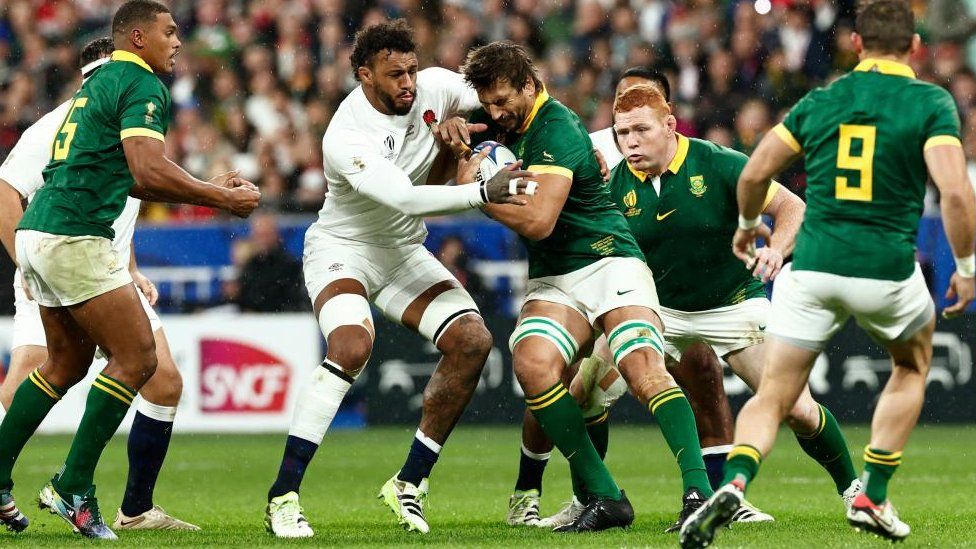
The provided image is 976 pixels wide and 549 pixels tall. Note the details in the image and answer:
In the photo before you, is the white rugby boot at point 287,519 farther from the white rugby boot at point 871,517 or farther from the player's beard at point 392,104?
the white rugby boot at point 871,517

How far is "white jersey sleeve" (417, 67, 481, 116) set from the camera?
766cm

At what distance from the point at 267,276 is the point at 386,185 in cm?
745

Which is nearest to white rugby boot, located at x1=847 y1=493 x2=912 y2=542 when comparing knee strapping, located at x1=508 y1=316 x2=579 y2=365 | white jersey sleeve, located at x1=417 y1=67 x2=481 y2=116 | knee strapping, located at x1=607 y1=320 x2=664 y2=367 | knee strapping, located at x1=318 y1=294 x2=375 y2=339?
knee strapping, located at x1=607 y1=320 x2=664 y2=367

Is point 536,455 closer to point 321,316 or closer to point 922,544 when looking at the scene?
point 321,316

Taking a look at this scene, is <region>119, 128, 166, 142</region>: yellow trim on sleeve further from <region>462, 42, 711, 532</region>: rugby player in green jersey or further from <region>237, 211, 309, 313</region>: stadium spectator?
<region>237, 211, 309, 313</region>: stadium spectator

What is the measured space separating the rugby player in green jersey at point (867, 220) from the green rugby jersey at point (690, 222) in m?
1.52

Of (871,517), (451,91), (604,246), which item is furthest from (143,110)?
(871,517)

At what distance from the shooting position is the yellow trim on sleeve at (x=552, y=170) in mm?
6894

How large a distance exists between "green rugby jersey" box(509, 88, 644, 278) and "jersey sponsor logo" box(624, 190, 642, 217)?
1.05 feet

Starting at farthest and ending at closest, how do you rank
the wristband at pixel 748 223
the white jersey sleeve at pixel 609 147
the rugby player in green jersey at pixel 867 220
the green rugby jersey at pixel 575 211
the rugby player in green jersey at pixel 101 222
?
the white jersey sleeve at pixel 609 147, the green rugby jersey at pixel 575 211, the rugby player in green jersey at pixel 101 222, the wristband at pixel 748 223, the rugby player in green jersey at pixel 867 220

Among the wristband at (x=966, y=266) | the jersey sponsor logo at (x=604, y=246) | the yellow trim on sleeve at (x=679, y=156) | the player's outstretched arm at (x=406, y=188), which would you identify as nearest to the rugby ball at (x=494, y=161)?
the player's outstretched arm at (x=406, y=188)

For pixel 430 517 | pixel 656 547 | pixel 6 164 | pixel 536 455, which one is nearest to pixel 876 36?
pixel 656 547

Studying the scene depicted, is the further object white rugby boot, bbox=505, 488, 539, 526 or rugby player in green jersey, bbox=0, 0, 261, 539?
white rugby boot, bbox=505, 488, 539, 526

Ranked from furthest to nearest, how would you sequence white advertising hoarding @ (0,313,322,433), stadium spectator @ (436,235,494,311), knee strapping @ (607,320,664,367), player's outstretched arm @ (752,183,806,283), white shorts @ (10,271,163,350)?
stadium spectator @ (436,235,494,311)
white advertising hoarding @ (0,313,322,433)
white shorts @ (10,271,163,350)
player's outstretched arm @ (752,183,806,283)
knee strapping @ (607,320,664,367)
